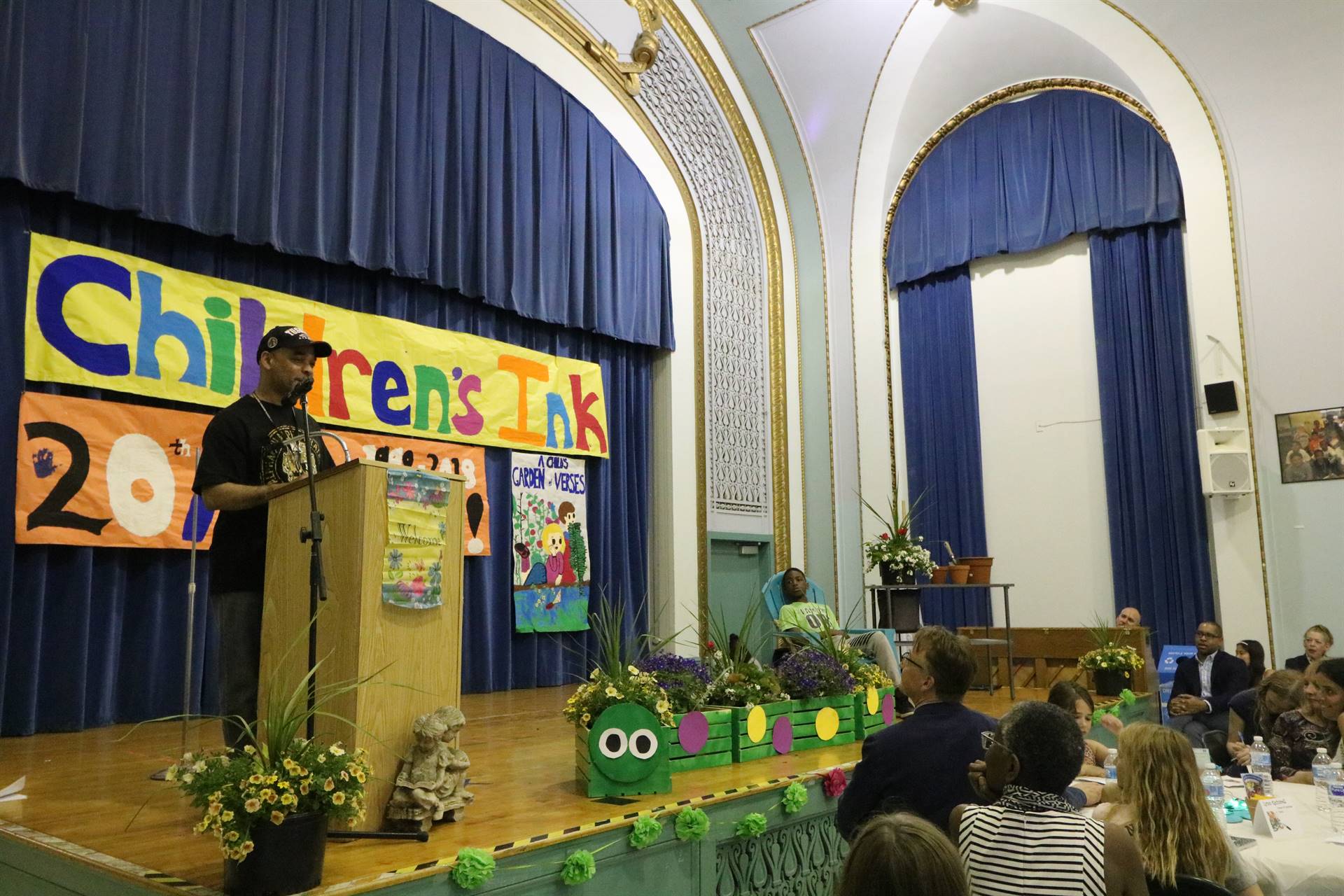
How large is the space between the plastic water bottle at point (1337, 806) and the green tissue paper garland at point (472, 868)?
233 cm

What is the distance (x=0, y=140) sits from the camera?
16.0ft

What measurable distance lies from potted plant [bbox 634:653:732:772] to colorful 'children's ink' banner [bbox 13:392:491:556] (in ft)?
7.18

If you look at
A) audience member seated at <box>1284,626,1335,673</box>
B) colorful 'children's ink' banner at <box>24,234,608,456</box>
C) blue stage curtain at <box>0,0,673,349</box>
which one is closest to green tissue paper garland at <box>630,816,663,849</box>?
colorful 'children's ink' banner at <box>24,234,608,456</box>

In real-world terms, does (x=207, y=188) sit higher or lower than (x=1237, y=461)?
higher

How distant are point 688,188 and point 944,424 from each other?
Result: 3267 millimetres

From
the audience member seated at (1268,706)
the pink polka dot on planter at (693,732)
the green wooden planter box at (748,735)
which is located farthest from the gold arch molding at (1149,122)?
the pink polka dot on planter at (693,732)

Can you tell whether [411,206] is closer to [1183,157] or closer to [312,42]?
[312,42]

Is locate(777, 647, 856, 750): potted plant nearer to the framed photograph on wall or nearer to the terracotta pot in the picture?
the terracotta pot

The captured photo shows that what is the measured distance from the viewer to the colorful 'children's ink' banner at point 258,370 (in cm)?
514

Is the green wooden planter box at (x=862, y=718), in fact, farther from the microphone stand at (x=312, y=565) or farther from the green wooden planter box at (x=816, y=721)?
the microphone stand at (x=312, y=565)

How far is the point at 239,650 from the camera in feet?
9.28

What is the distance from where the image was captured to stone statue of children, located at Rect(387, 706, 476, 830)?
2611 millimetres

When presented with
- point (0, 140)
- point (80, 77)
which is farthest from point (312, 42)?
point (0, 140)

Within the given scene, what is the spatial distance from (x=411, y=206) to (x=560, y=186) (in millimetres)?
1529
